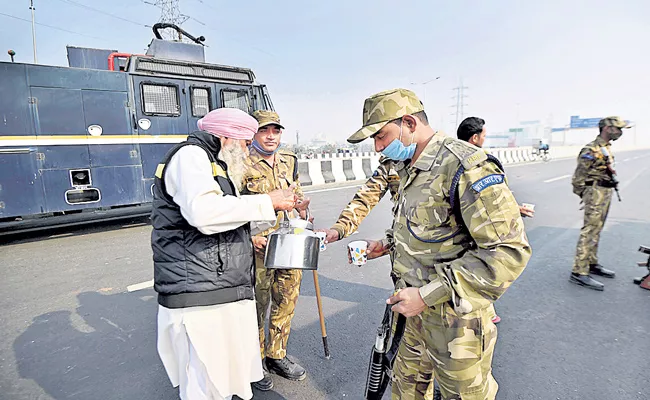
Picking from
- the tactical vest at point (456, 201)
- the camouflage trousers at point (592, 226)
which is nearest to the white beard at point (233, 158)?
the tactical vest at point (456, 201)

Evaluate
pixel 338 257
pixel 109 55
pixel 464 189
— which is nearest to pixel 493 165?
pixel 464 189

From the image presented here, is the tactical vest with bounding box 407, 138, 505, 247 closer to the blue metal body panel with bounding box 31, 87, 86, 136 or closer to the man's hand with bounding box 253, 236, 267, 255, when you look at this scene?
the man's hand with bounding box 253, 236, 267, 255

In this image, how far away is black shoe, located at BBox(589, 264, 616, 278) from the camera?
4.32 metres

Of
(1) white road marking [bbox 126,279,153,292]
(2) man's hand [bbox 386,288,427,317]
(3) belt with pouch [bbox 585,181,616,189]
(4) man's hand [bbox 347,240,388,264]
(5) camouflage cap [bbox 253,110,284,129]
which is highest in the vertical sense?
(5) camouflage cap [bbox 253,110,284,129]

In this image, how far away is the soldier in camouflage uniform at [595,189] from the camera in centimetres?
405

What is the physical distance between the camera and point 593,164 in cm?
413

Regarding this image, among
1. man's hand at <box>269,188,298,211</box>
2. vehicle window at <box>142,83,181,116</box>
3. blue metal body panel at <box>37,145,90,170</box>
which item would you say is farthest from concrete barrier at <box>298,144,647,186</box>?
man's hand at <box>269,188,298,211</box>

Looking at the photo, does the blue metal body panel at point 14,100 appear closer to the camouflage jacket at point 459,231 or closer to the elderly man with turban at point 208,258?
the elderly man with turban at point 208,258

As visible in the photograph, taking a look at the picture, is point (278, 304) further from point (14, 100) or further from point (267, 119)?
point (14, 100)

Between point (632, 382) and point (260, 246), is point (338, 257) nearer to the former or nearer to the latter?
point (260, 246)

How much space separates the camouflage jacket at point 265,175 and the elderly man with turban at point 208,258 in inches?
24.3

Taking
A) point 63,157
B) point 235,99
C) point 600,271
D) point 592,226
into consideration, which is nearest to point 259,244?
point 592,226

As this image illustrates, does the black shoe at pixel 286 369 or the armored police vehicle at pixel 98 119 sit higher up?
the armored police vehicle at pixel 98 119

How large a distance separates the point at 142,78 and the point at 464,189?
7.23 m
